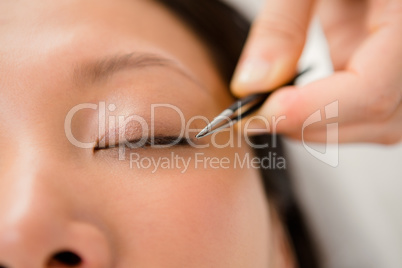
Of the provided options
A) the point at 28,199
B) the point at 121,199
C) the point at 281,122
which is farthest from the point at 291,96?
the point at 28,199

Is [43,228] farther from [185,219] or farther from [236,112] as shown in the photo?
[236,112]

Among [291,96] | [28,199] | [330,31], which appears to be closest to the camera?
[28,199]

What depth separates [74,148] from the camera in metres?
0.70

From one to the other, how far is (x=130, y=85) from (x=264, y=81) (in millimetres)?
298

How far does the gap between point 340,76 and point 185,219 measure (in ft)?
1.45

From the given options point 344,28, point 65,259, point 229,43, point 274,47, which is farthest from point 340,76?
point 65,259

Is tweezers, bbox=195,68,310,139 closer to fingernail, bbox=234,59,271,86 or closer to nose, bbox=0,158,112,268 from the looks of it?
fingernail, bbox=234,59,271,86

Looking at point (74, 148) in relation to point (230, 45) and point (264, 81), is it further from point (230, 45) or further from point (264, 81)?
point (230, 45)

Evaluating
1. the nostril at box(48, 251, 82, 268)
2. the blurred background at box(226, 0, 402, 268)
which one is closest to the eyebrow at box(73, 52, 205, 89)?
the nostril at box(48, 251, 82, 268)

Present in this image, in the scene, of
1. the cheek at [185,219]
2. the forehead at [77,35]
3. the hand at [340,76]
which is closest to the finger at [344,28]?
the hand at [340,76]

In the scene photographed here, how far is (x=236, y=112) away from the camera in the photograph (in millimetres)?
844

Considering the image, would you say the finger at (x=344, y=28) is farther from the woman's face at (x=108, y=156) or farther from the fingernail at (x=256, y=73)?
the woman's face at (x=108, y=156)

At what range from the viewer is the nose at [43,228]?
579mm

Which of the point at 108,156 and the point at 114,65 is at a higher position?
the point at 114,65
